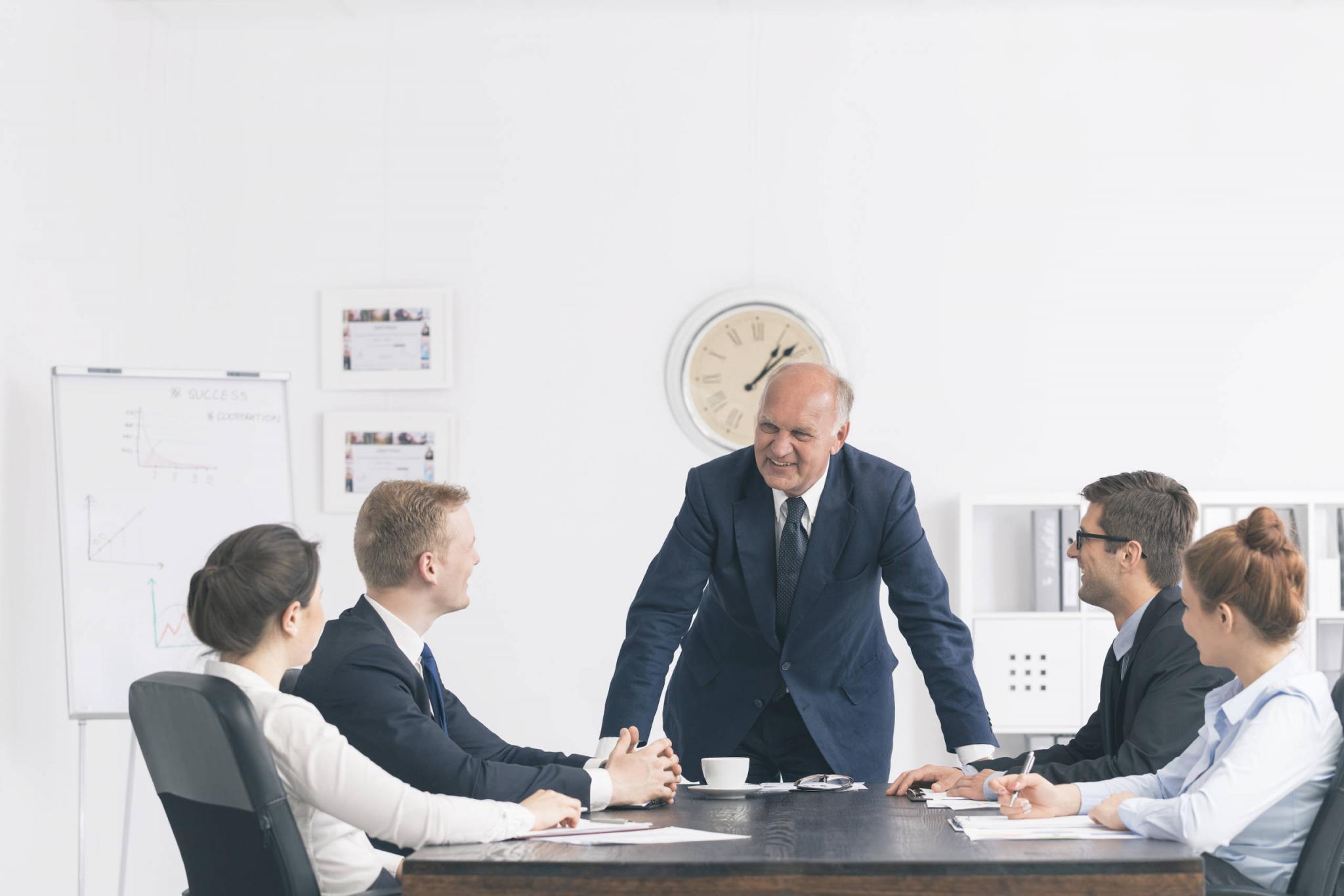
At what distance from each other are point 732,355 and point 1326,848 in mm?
2861

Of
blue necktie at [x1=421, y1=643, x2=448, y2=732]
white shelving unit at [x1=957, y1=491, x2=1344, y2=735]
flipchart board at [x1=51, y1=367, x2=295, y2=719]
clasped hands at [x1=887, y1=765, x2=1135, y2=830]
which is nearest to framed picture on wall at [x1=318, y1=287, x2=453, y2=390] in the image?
flipchart board at [x1=51, y1=367, x2=295, y2=719]

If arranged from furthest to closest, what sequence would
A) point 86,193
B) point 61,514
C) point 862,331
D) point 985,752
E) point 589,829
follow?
point 862,331 < point 86,193 < point 61,514 < point 985,752 < point 589,829

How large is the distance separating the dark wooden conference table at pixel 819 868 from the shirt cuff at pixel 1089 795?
225mm

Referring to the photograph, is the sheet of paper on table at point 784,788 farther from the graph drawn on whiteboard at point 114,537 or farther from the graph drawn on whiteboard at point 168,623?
the graph drawn on whiteboard at point 114,537

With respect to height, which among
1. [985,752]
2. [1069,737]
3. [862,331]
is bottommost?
[1069,737]

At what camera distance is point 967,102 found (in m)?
4.34

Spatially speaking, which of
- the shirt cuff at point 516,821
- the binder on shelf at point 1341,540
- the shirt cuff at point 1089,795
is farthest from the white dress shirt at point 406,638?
the binder on shelf at point 1341,540

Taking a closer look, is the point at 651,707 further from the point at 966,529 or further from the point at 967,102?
the point at 967,102

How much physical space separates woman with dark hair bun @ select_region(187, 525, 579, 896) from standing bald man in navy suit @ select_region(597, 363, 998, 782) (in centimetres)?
78

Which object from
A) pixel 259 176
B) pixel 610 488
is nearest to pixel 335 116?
pixel 259 176

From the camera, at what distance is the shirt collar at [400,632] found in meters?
2.04

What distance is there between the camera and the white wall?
4.26 meters

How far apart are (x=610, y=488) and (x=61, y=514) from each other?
66.0 inches

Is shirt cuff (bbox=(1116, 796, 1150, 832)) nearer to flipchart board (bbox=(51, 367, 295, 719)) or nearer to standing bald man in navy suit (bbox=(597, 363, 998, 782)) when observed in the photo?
standing bald man in navy suit (bbox=(597, 363, 998, 782))
